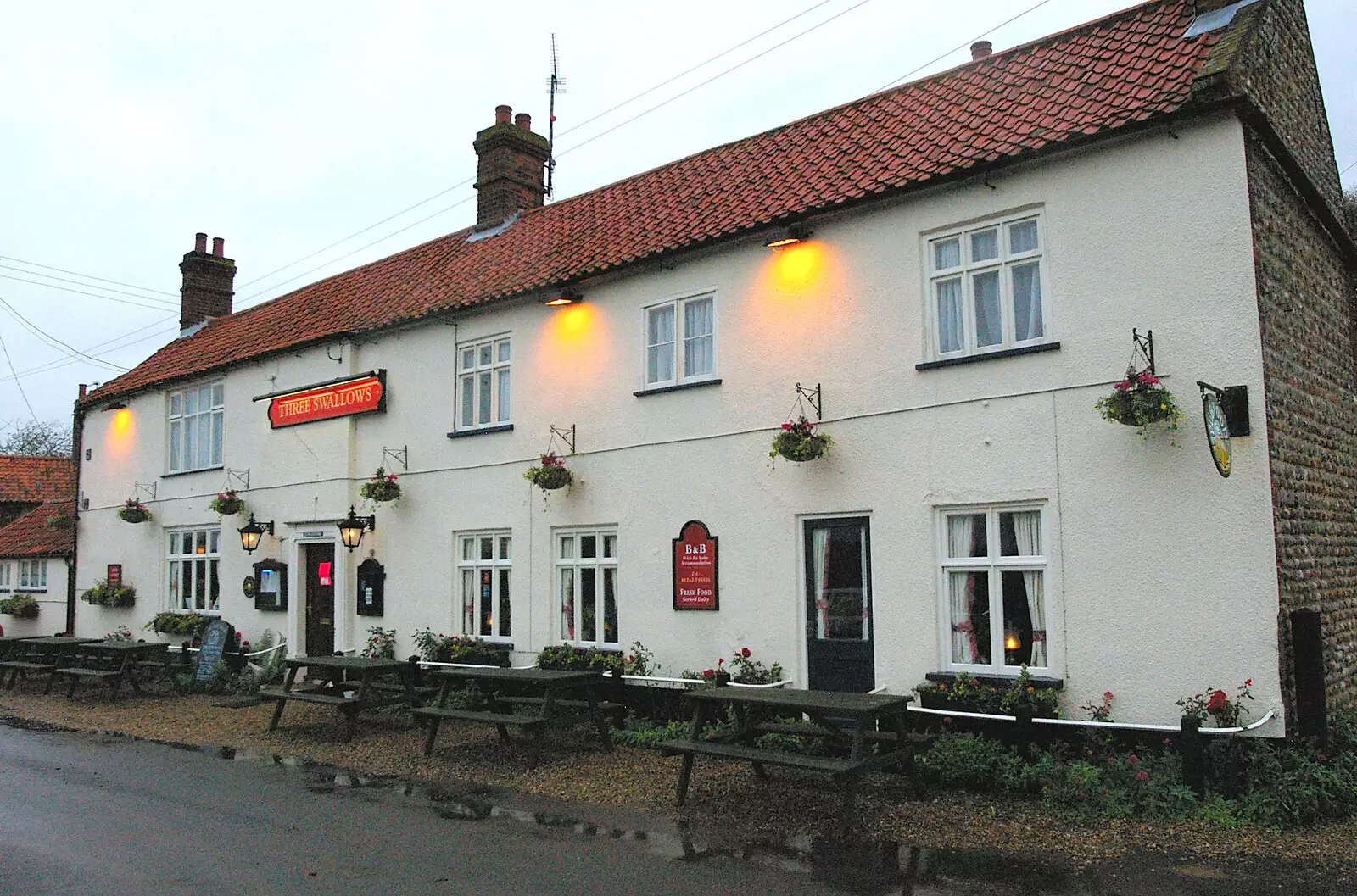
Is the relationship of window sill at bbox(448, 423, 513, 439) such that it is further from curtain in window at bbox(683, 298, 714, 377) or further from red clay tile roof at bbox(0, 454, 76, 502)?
red clay tile roof at bbox(0, 454, 76, 502)

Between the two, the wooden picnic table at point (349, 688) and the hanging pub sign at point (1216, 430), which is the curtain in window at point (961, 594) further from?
the wooden picnic table at point (349, 688)

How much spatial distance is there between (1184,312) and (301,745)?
32.8 ft

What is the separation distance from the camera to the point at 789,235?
11.4 meters

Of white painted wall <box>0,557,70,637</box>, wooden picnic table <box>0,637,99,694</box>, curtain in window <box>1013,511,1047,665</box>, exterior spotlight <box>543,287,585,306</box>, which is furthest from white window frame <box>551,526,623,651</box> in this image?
white painted wall <box>0,557,70,637</box>

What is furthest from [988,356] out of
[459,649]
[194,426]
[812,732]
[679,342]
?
[194,426]

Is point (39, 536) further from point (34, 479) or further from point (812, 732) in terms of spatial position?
point (812, 732)

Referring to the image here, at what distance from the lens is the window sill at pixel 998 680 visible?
9188 mm

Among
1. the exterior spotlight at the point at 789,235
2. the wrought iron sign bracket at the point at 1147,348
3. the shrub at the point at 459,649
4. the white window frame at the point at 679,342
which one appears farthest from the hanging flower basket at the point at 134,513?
the wrought iron sign bracket at the point at 1147,348

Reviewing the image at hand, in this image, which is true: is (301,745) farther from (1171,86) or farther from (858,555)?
(1171,86)

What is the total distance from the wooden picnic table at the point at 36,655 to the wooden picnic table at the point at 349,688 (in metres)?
6.78

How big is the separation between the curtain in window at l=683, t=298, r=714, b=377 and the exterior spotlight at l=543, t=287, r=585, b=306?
1.76 m

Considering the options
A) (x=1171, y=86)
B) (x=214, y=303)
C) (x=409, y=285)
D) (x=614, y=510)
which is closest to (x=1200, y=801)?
(x=1171, y=86)

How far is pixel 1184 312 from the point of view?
880 centimetres

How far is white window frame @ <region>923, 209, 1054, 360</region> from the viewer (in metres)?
9.70
